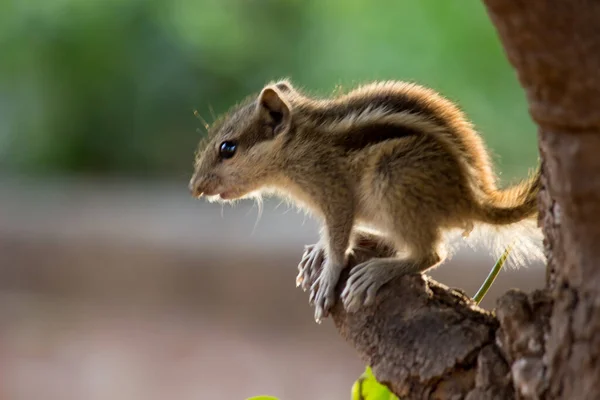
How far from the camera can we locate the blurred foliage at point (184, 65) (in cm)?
430

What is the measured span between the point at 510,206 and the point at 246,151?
574 millimetres

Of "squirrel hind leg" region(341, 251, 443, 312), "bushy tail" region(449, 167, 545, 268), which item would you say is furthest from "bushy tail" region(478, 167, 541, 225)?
"squirrel hind leg" region(341, 251, 443, 312)

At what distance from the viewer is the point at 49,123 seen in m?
5.09

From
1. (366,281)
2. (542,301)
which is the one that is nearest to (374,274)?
(366,281)

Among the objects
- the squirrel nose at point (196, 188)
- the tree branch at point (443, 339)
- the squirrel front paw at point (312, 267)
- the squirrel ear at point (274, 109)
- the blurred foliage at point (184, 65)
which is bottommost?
the tree branch at point (443, 339)

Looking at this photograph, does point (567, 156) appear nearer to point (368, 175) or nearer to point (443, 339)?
point (443, 339)

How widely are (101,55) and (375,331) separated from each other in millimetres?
3967

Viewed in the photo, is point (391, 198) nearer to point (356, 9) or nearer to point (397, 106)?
point (397, 106)

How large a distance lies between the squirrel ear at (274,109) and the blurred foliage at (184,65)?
2.31 metres

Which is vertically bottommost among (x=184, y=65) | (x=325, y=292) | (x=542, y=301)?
(x=542, y=301)

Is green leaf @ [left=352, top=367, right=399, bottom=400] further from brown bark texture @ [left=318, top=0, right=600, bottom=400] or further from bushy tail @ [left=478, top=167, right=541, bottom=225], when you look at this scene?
bushy tail @ [left=478, top=167, right=541, bottom=225]

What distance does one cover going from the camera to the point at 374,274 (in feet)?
4.97

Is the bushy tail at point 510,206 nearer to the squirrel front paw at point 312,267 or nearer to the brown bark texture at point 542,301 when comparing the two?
the brown bark texture at point 542,301

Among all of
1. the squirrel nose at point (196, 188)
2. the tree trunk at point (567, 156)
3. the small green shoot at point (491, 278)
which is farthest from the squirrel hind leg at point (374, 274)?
the squirrel nose at point (196, 188)
